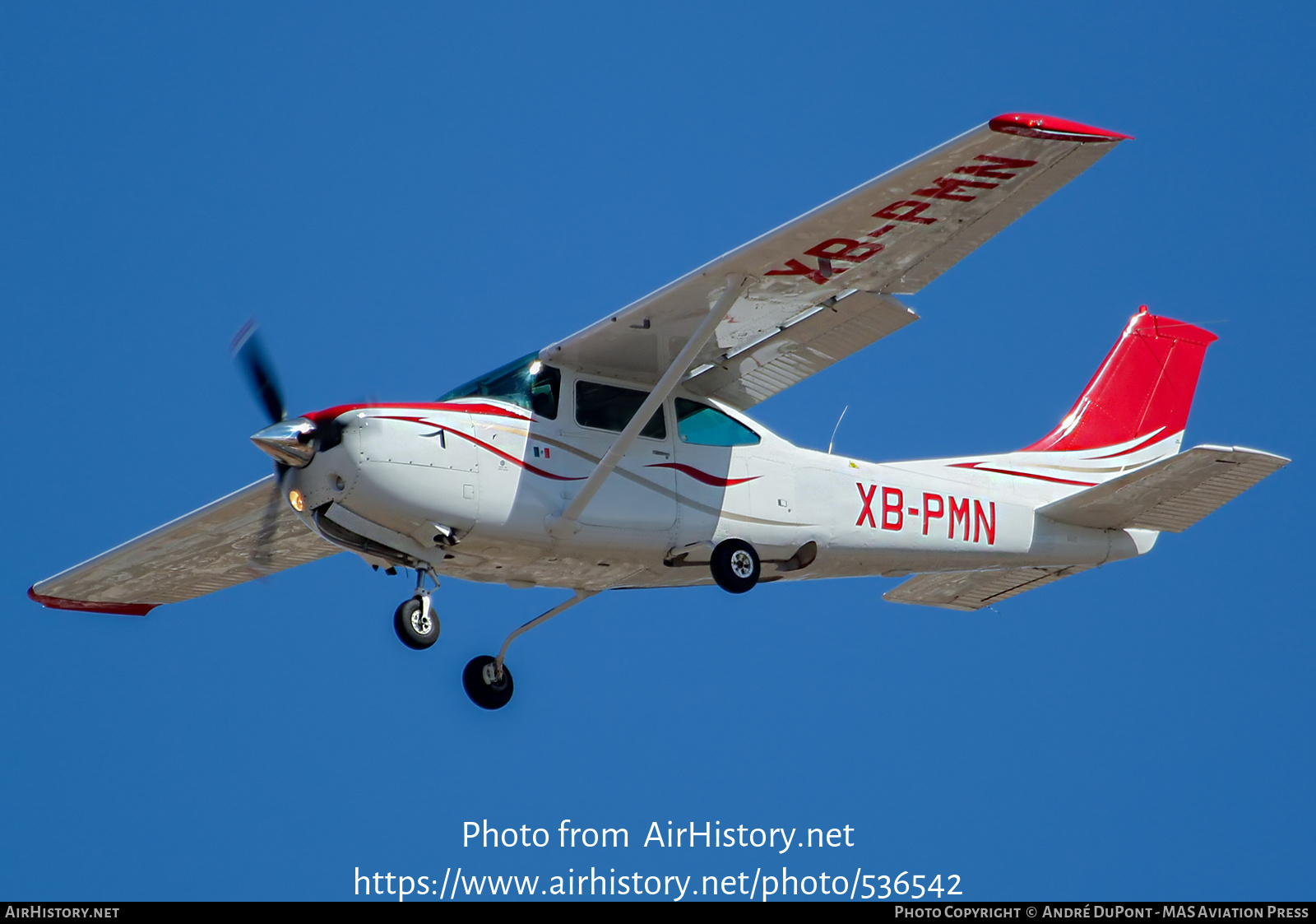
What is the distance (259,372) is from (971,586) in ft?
23.0

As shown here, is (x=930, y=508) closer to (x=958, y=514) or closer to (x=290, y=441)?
(x=958, y=514)

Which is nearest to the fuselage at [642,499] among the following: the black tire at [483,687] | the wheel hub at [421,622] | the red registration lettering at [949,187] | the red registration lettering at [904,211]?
the wheel hub at [421,622]

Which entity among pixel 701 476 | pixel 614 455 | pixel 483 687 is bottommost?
pixel 483 687

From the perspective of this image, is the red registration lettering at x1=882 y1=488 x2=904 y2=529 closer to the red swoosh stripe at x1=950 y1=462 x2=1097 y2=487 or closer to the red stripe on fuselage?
the red swoosh stripe at x1=950 y1=462 x2=1097 y2=487

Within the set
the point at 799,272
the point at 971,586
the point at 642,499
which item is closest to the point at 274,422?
the point at 642,499

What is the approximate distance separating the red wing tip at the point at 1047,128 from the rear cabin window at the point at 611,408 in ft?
12.4

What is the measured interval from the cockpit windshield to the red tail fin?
20.3ft

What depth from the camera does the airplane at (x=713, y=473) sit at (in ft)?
43.4

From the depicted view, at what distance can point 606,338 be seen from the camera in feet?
46.6

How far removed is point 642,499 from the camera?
14.4 meters

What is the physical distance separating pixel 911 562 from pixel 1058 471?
2079 mm

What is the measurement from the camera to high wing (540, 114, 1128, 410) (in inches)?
492

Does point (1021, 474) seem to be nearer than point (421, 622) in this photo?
No

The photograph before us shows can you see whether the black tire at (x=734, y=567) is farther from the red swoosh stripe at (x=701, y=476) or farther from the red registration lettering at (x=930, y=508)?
the red registration lettering at (x=930, y=508)
